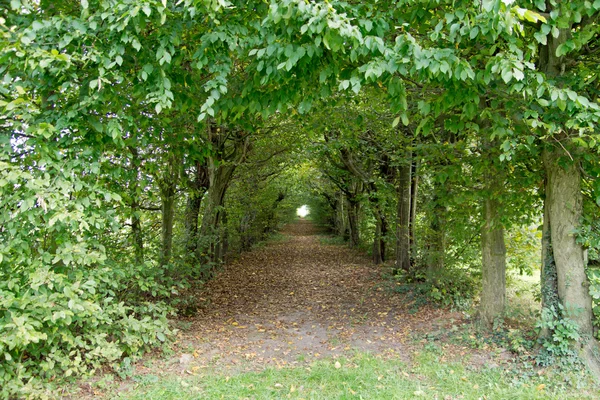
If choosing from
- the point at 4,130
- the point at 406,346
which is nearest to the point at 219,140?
the point at 4,130

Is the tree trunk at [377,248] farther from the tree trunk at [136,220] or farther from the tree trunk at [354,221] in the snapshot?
the tree trunk at [136,220]

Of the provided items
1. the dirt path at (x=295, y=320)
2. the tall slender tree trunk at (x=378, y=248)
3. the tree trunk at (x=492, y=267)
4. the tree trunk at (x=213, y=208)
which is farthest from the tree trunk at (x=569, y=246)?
the tall slender tree trunk at (x=378, y=248)

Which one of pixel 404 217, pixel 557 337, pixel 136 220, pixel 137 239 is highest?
pixel 136 220

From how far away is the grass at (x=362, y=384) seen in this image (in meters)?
4.16

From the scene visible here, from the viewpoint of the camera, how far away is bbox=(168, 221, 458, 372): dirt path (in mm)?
5492

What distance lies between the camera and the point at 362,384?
4434 mm

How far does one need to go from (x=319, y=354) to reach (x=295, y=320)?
6.38 ft

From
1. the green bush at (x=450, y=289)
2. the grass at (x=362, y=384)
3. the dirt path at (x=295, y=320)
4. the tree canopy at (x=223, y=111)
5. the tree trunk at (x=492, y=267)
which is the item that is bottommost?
the dirt path at (x=295, y=320)

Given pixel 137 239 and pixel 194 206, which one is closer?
pixel 137 239

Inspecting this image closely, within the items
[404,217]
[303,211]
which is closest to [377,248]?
[404,217]

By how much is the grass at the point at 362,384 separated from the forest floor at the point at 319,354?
0.04 ft

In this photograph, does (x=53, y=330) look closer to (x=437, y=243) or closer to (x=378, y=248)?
(x=437, y=243)

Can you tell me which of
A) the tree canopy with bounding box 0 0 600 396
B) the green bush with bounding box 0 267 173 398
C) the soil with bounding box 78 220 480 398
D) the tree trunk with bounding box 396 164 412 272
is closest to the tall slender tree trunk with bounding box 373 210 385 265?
the soil with bounding box 78 220 480 398

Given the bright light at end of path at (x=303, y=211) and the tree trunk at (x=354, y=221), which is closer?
the tree trunk at (x=354, y=221)
